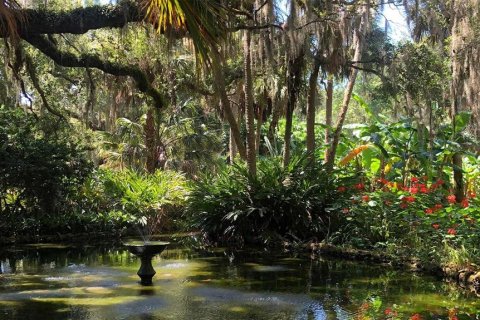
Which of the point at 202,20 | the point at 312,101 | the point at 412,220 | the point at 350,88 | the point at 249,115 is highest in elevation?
the point at 350,88

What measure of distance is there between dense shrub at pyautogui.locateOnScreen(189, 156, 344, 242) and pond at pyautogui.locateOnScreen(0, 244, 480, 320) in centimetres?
Answer: 127

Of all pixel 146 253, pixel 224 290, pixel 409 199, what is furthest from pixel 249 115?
pixel 224 290

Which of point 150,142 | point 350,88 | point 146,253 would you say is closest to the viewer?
point 146,253

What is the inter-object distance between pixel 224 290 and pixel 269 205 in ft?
15.2

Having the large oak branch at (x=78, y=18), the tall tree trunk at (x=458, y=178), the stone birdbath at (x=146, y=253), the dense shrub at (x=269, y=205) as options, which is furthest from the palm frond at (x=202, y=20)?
the tall tree trunk at (x=458, y=178)

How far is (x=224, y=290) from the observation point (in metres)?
7.37

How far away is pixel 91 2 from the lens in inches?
540

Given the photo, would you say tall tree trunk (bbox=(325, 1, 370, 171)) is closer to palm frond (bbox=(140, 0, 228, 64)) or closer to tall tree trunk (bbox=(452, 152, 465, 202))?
tall tree trunk (bbox=(452, 152, 465, 202))

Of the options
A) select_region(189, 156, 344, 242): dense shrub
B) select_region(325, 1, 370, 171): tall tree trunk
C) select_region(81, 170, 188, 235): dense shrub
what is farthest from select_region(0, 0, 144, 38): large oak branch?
select_region(81, 170, 188, 235): dense shrub

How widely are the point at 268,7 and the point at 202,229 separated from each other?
5.23 m

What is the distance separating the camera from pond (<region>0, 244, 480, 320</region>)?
606 cm

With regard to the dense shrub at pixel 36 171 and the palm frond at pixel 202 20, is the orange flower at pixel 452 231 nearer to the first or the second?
the palm frond at pixel 202 20

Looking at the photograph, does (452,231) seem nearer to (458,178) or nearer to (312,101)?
(458,178)

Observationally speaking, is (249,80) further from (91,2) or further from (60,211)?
(60,211)
